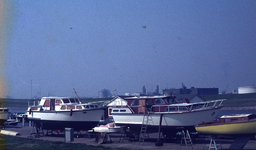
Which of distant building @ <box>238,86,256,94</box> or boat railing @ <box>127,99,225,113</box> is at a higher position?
distant building @ <box>238,86,256,94</box>

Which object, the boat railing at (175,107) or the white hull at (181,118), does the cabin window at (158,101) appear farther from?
the white hull at (181,118)

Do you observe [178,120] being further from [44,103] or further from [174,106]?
[44,103]

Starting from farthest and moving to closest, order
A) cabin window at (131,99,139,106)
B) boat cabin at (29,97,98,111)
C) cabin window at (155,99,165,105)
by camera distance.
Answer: boat cabin at (29,97,98,111), cabin window at (131,99,139,106), cabin window at (155,99,165,105)

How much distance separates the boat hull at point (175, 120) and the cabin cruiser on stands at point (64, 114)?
5.60 m

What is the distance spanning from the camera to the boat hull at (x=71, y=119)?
26453 millimetres

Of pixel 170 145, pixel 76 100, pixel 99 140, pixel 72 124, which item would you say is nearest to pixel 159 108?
pixel 170 145

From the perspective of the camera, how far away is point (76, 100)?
2962 cm


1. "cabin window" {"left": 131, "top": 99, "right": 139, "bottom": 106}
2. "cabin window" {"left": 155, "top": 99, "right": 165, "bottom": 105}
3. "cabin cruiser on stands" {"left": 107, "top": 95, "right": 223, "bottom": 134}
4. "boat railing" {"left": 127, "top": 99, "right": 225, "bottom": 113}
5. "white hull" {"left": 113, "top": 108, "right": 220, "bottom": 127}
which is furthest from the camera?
"cabin window" {"left": 131, "top": 99, "right": 139, "bottom": 106}

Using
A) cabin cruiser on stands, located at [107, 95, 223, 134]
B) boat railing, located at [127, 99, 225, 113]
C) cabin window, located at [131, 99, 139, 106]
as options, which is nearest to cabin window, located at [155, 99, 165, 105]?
cabin cruiser on stands, located at [107, 95, 223, 134]

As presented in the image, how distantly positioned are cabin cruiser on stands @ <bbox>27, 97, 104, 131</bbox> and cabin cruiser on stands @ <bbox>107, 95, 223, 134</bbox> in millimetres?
4048

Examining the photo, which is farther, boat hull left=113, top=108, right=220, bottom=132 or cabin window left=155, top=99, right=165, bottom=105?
cabin window left=155, top=99, right=165, bottom=105

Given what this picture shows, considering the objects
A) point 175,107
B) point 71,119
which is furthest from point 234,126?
point 71,119

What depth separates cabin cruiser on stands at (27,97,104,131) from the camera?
86.8 ft

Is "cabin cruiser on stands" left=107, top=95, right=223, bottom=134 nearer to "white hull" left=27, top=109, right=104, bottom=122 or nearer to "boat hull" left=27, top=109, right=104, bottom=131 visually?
"white hull" left=27, top=109, right=104, bottom=122
